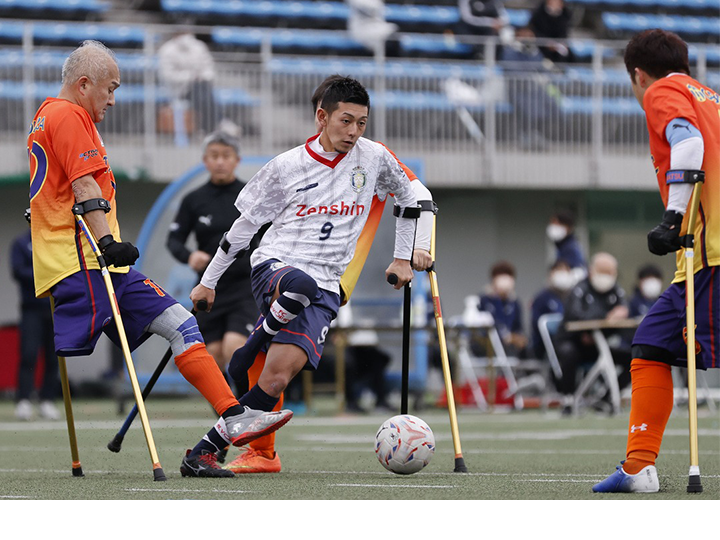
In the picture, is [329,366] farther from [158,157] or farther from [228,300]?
[228,300]

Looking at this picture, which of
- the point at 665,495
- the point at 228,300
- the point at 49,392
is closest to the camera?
the point at 665,495

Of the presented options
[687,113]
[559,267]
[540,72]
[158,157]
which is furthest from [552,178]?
[687,113]

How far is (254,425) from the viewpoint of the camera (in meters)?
6.13

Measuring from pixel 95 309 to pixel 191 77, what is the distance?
518 inches

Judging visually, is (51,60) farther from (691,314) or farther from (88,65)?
(691,314)

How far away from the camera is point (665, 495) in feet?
17.5

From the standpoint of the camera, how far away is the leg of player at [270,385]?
21.0 feet

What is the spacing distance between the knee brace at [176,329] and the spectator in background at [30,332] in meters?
7.92

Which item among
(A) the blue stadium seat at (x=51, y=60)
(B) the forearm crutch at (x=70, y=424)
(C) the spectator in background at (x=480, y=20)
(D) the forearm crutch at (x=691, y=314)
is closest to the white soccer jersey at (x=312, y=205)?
(B) the forearm crutch at (x=70, y=424)

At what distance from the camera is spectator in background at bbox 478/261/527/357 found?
1723cm

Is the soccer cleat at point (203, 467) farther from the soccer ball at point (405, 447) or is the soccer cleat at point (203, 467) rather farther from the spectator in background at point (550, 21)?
the spectator in background at point (550, 21)

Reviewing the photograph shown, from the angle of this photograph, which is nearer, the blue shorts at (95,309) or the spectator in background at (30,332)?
the blue shorts at (95,309)

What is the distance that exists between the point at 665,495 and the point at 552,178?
629 inches

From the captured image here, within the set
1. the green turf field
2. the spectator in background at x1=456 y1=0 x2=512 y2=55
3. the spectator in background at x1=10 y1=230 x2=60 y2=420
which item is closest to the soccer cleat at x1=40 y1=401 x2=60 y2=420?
the spectator in background at x1=10 y1=230 x2=60 y2=420
